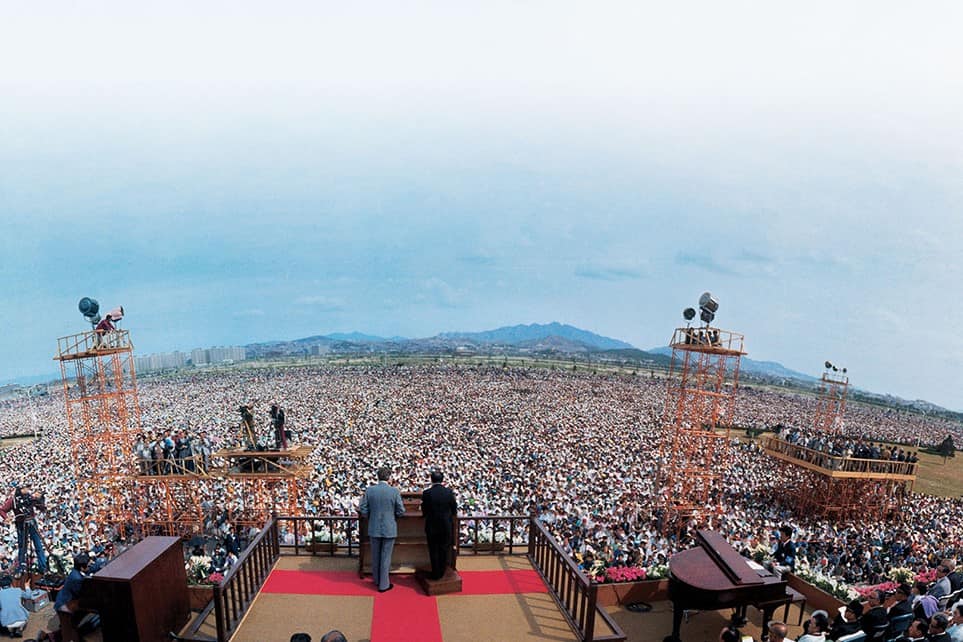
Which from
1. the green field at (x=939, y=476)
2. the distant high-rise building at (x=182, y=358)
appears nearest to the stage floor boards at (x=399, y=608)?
the green field at (x=939, y=476)

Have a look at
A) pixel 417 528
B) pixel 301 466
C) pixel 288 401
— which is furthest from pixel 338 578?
pixel 288 401

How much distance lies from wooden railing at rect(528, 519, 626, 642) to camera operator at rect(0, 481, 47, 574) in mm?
11079

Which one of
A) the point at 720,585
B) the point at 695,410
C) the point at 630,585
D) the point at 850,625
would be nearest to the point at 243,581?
the point at 720,585

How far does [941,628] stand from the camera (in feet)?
18.2

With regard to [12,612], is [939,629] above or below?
above

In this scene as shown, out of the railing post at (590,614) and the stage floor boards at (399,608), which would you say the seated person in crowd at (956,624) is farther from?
the railing post at (590,614)

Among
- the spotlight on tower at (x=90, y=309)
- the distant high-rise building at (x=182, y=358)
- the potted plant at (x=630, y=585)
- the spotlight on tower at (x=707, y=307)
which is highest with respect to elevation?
the spotlight on tower at (x=707, y=307)

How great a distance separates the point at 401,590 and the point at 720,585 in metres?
4.15

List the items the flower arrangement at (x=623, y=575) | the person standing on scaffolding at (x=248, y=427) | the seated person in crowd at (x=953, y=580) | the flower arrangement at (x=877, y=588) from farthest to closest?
the person standing on scaffolding at (x=248, y=427) < the flower arrangement at (x=877, y=588) < the flower arrangement at (x=623, y=575) < the seated person in crowd at (x=953, y=580)

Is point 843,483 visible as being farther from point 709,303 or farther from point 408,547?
point 408,547

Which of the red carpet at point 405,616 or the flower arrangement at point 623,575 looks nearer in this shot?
the red carpet at point 405,616

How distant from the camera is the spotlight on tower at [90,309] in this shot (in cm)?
1516

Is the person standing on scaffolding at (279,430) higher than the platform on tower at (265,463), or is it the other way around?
the person standing on scaffolding at (279,430)

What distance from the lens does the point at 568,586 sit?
657 centimetres
